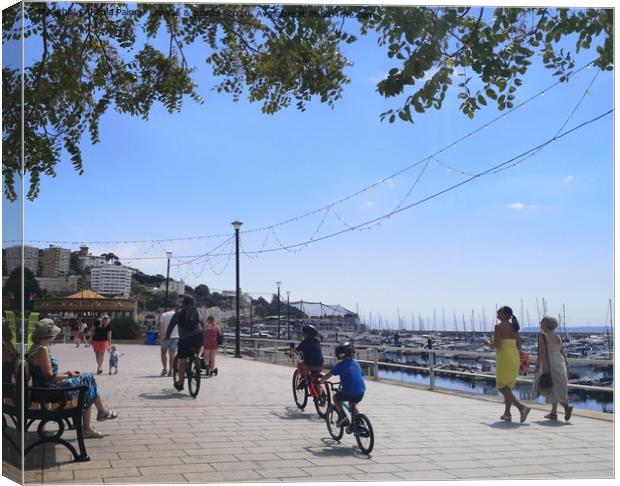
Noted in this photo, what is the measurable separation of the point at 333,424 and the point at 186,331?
193cm

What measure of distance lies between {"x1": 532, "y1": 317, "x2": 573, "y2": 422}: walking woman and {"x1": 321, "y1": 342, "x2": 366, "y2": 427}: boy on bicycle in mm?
1707

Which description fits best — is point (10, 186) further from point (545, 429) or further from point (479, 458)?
point (545, 429)

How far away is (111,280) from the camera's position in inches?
216

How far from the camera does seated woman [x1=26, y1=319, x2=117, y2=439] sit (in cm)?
538

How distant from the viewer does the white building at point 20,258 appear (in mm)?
5328

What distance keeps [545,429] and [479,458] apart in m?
1.26

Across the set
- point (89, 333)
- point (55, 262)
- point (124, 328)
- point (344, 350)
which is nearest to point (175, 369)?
point (124, 328)

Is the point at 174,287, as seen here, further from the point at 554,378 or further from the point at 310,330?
the point at 554,378

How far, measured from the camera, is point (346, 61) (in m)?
5.56

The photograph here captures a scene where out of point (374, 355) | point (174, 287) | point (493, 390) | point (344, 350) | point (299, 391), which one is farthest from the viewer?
point (299, 391)

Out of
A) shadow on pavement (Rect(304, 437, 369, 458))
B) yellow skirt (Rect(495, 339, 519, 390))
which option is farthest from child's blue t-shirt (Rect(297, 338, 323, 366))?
yellow skirt (Rect(495, 339, 519, 390))

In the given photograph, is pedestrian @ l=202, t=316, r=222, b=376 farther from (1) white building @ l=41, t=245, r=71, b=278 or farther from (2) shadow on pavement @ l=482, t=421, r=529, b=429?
(2) shadow on pavement @ l=482, t=421, r=529, b=429

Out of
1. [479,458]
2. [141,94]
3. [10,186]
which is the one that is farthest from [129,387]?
[479,458]

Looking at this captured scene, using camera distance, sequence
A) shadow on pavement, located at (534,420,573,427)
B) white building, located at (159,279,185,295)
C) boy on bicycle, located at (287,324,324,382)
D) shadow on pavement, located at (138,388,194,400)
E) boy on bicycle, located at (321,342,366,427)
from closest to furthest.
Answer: white building, located at (159,279,185,295)
boy on bicycle, located at (321,342,366,427)
shadow on pavement, located at (534,420,573,427)
boy on bicycle, located at (287,324,324,382)
shadow on pavement, located at (138,388,194,400)
